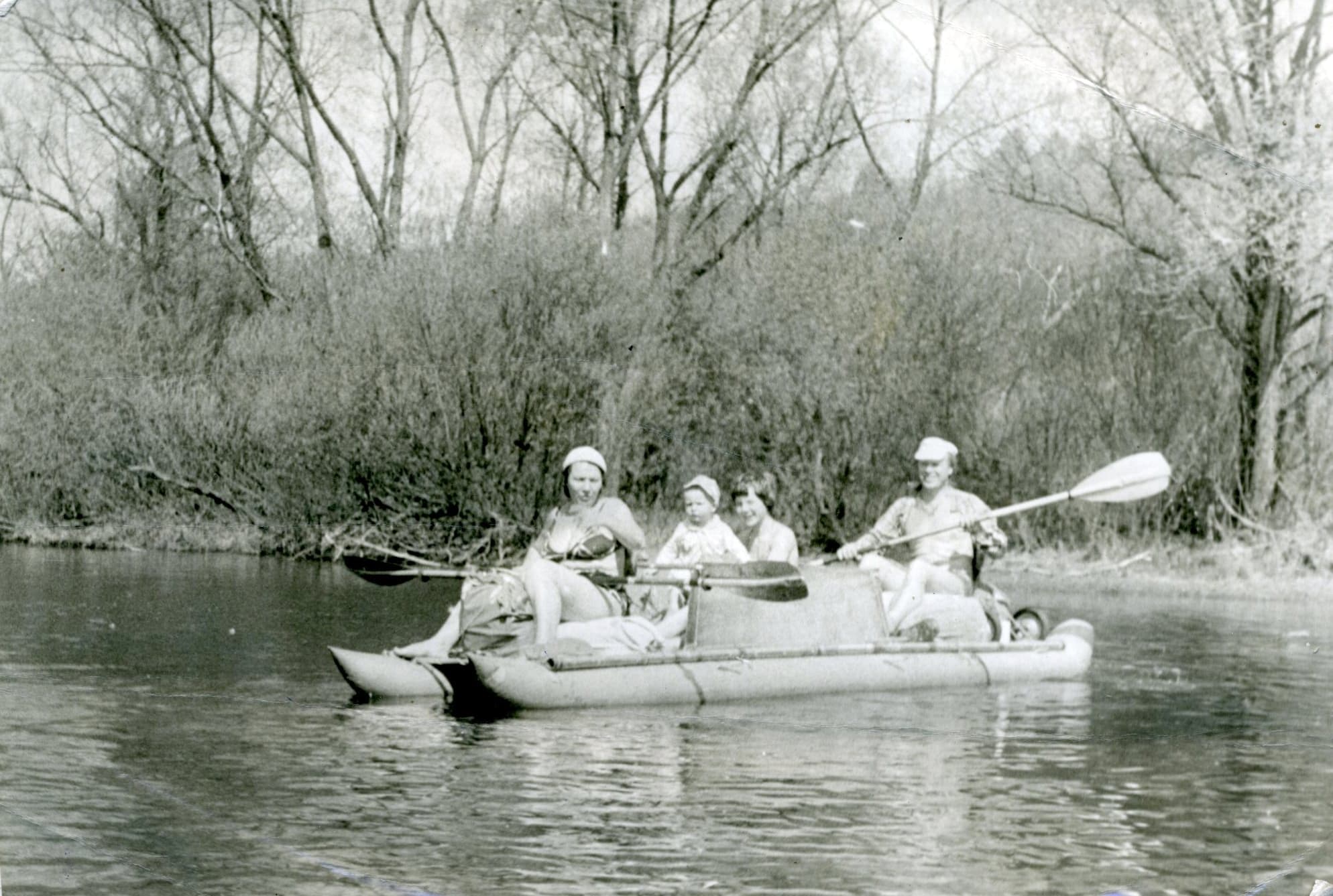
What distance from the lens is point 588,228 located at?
12.9 metres

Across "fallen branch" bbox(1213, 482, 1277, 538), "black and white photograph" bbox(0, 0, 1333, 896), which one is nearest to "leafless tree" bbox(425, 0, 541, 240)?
"black and white photograph" bbox(0, 0, 1333, 896)

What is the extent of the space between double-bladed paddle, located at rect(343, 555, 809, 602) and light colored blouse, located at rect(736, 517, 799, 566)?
0.17 m

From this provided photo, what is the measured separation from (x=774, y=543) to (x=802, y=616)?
0.31m

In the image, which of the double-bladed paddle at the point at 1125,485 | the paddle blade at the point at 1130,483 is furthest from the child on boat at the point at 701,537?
the paddle blade at the point at 1130,483

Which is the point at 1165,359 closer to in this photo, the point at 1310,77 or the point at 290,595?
the point at 1310,77

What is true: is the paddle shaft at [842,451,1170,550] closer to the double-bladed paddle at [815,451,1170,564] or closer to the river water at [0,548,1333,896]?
the double-bladed paddle at [815,451,1170,564]

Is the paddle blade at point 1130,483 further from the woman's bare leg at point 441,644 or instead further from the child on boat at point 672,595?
the woman's bare leg at point 441,644

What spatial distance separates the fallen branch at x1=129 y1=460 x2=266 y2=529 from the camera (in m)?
12.9

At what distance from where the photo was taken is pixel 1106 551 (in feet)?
47.5

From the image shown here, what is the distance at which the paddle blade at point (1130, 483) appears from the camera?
820 centimetres

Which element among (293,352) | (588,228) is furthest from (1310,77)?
(293,352)

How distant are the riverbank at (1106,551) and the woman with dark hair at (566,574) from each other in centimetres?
545

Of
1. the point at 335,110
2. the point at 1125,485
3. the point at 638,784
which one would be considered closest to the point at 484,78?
the point at 335,110

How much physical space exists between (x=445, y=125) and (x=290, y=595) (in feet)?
10.7
